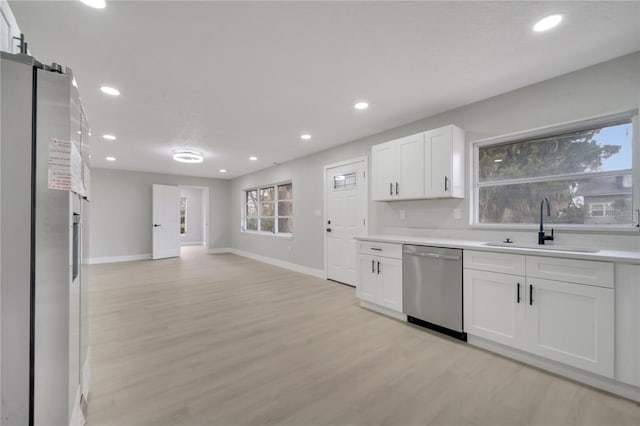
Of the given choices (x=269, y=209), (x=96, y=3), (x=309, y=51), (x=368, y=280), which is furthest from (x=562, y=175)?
(x=269, y=209)

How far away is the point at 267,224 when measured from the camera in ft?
24.1

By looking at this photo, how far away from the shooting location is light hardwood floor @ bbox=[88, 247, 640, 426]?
5.33ft

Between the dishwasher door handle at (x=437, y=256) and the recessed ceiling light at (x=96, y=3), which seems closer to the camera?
the recessed ceiling light at (x=96, y=3)

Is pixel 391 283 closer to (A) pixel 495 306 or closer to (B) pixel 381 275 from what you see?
(B) pixel 381 275

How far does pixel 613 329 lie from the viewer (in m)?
1.79

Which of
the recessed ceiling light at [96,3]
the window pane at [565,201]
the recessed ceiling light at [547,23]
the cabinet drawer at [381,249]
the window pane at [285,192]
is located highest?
the recessed ceiling light at [547,23]

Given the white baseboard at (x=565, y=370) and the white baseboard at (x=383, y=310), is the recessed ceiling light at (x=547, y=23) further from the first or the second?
the white baseboard at (x=383, y=310)

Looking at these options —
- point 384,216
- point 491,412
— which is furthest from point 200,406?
point 384,216

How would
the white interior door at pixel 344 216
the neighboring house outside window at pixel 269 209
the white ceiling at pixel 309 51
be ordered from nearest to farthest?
the white ceiling at pixel 309 51 < the white interior door at pixel 344 216 < the neighboring house outside window at pixel 269 209

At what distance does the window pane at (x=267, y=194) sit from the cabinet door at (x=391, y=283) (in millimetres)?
4475

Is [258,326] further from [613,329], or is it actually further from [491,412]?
[613,329]

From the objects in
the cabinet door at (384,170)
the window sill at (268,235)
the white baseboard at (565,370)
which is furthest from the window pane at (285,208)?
the white baseboard at (565,370)

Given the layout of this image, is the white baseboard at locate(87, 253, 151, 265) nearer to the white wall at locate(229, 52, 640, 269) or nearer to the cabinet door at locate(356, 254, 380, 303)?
the white wall at locate(229, 52, 640, 269)

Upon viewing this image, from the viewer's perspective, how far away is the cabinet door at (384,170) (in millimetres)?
3514
